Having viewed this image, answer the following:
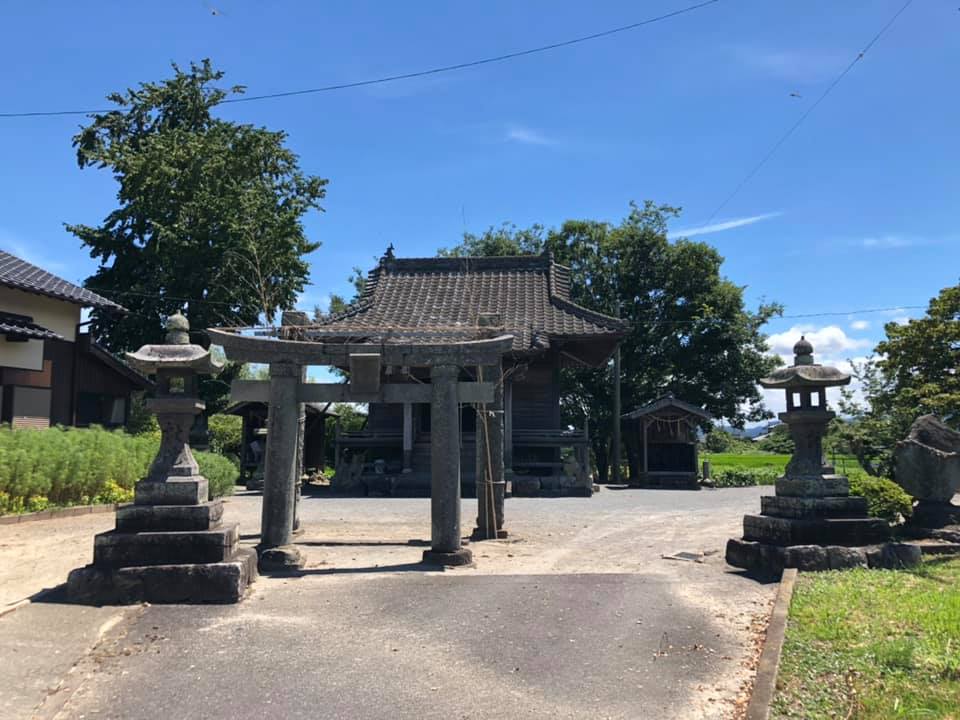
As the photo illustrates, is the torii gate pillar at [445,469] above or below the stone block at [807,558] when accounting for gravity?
above

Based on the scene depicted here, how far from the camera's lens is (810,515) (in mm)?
8383

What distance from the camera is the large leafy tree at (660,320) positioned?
28.5 m

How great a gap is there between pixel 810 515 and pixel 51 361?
59.0 feet

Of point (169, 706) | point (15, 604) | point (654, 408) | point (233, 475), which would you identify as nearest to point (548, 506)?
point (233, 475)

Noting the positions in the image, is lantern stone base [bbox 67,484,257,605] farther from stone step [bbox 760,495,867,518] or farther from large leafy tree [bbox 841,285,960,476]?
large leafy tree [bbox 841,285,960,476]

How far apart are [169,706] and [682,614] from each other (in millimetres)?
4366

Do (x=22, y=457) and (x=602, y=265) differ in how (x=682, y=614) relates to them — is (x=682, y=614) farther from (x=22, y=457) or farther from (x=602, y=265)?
(x=602, y=265)

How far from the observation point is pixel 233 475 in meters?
16.8

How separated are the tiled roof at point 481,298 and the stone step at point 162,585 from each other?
1191 centimetres

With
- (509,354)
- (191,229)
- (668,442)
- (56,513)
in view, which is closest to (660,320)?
(668,442)

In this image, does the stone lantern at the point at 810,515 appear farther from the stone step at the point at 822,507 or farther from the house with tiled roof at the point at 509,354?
the house with tiled roof at the point at 509,354

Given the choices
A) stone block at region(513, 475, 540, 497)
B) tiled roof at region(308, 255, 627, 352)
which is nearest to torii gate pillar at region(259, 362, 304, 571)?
tiled roof at region(308, 255, 627, 352)

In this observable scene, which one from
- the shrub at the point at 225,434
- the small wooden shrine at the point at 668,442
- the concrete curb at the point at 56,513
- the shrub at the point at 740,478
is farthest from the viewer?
the shrub at the point at 225,434

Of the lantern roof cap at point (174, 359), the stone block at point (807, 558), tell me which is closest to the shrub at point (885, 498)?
the stone block at point (807, 558)
